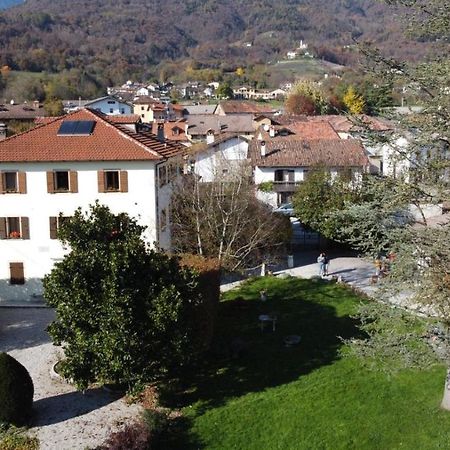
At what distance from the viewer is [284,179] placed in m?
46.7

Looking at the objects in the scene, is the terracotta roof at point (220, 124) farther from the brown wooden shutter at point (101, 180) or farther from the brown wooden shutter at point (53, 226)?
the brown wooden shutter at point (53, 226)

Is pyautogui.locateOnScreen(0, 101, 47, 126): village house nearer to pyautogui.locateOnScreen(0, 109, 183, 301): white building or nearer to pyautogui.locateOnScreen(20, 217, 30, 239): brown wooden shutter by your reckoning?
pyautogui.locateOnScreen(0, 109, 183, 301): white building

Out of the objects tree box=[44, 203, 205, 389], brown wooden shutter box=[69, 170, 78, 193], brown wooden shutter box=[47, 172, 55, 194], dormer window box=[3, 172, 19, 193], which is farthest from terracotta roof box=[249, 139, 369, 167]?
Answer: tree box=[44, 203, 205, 389]

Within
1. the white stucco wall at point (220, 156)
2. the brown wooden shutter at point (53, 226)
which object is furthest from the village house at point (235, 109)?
the brown wooden shutter at point (53, 226)

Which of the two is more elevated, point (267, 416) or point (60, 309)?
point (60, 309)

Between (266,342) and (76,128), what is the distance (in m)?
13.1

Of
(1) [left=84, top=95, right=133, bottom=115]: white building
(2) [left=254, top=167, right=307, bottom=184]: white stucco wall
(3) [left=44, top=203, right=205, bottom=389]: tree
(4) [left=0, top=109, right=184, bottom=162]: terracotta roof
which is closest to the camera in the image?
(3) [left=44, top=203, right=205, bottom=389]: tree

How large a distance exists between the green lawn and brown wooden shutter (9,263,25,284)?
32.9 ft

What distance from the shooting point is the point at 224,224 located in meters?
29.4

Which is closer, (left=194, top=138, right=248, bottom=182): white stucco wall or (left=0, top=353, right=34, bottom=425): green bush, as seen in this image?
(left=0, top=353, right=34, bottom=425): green bush

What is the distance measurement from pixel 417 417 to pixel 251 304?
34.5 feet

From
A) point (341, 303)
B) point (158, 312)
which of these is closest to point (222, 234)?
point (341, 303)

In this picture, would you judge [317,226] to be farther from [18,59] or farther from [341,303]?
[18,59]

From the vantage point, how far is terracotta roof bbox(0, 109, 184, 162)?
86.1 feet
